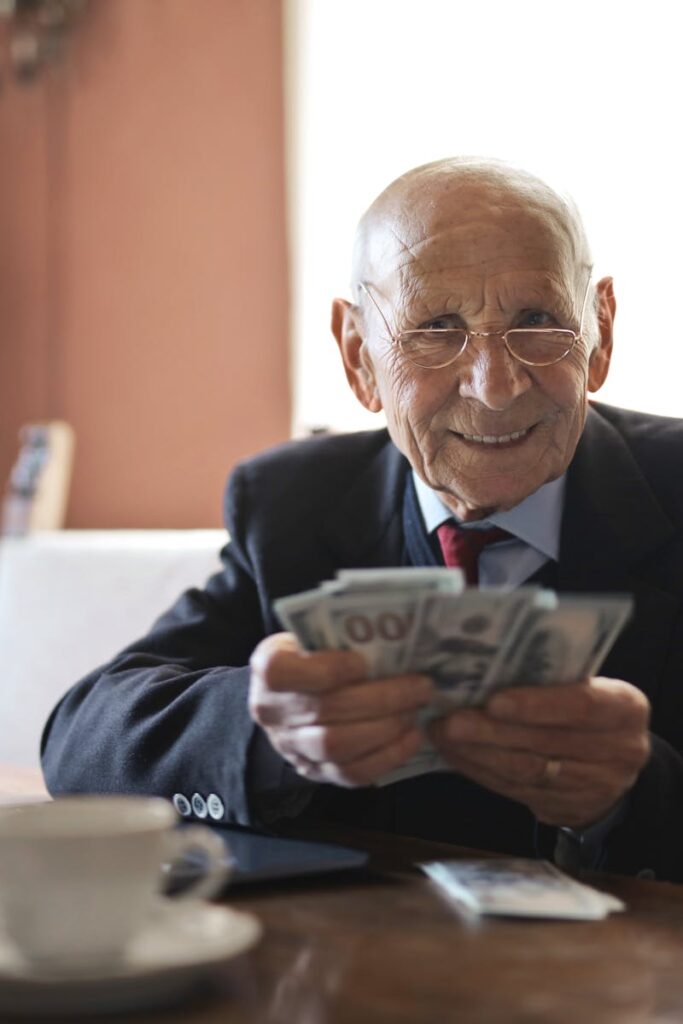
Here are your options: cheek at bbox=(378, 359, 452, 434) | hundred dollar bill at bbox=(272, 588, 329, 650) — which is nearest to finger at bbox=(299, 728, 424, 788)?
hundred dollar bill at bbox=(272, 588, 329, 650)

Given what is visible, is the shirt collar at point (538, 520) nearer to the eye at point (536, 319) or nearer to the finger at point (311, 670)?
the eye at point (536, 319)

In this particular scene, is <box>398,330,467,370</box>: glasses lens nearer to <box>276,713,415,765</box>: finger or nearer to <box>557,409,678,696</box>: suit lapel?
<box>557,409,678,696</box>: suit lapel

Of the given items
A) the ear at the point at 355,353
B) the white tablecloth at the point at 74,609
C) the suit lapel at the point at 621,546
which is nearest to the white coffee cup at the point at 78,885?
the suit lapel at the point at 621,546

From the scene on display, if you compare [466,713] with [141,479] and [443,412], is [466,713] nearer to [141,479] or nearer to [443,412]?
[443,412]

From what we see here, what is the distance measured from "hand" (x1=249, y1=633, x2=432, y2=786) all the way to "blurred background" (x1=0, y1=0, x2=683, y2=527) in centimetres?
188

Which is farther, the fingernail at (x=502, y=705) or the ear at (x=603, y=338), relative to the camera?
the ear at (x=603, y=338)

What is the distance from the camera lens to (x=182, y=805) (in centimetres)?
141

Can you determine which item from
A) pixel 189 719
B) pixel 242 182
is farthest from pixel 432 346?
pixel 242 182

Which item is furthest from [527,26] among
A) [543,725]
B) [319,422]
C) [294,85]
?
[543,725]

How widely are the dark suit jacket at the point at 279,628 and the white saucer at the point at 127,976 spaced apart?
0.47 m

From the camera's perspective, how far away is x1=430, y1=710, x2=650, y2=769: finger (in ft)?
3.55

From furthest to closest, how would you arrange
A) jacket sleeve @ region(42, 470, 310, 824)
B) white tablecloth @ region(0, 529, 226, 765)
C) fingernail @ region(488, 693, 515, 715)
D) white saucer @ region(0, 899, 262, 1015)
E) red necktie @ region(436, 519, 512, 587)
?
white tablecloth @ region(0, 529, 226, 765)
red necktie @ region(436, 519, 512, 587)
jacket sleeve @ region(42, 470, 310, 824)
fingernail @ region(488, 693, 515, 715)
white saucer @ region(0, 899, 262, 1015)

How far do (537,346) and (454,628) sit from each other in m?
0.72

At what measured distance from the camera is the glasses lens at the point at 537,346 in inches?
64.6
